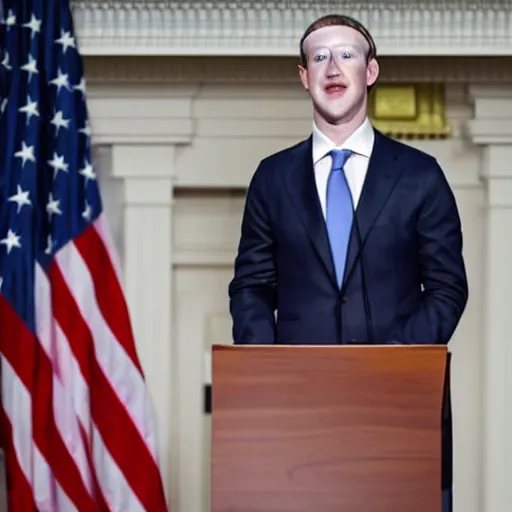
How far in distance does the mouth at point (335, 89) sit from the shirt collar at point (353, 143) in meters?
0.08

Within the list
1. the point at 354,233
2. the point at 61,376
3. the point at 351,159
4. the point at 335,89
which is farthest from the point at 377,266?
the point at 61,376

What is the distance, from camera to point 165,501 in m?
2.88

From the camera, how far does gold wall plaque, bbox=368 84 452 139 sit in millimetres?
2932

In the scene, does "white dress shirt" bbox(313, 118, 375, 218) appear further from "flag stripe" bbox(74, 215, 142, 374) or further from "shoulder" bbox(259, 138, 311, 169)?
"flag stripe" bbox(74, 215, 142, 374)

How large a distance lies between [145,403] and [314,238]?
0.97 m

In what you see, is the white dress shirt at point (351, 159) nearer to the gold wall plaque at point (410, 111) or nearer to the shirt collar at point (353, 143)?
the shirt collar at point (353, 143)

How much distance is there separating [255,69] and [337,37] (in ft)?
3.16

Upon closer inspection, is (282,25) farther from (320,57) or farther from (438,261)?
(438,261)

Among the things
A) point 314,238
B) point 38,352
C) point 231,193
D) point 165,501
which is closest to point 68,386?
point 38,352

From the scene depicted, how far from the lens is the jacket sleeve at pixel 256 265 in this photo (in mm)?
2102

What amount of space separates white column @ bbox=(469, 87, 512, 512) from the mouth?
39.3 inches

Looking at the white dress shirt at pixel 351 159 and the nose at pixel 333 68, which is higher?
the nose at pixel 333 68

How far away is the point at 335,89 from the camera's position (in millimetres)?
2053

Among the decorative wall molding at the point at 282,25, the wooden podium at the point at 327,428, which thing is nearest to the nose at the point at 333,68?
the wooden podium at the point at 327,428
